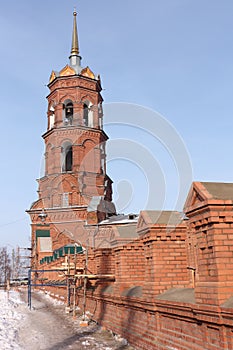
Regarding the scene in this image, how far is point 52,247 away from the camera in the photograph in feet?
114

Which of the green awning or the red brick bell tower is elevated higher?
the red brick bell tower

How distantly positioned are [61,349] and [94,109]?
1167 inches

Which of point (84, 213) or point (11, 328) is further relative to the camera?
point (84, 213)

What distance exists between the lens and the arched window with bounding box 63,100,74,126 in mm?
35438

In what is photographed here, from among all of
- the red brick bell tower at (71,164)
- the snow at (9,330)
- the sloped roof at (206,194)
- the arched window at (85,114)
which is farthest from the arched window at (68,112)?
the sloped roof at (206,194)

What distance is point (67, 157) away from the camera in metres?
36.1

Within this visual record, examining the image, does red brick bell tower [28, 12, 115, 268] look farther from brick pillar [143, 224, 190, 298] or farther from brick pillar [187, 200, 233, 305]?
brick pillar [187, 200, 233, 305]

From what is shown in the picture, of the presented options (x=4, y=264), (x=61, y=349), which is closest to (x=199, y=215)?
(x=61, y=349)

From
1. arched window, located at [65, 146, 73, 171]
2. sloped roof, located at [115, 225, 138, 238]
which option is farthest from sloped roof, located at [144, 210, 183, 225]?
arched window, located at [65, 146, 73, 171]

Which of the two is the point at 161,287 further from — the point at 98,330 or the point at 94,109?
the point at 94,109

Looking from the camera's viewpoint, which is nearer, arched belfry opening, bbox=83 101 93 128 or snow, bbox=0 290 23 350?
snow, bbox=0 290 23 350

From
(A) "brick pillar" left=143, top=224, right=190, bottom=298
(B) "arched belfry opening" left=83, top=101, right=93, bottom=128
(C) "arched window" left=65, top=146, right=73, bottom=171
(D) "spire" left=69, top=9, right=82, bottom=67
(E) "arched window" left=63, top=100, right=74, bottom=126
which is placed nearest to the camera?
(A) "brick pillar" left=143, top=224, right=190, bottom=298

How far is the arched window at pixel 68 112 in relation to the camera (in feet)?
116

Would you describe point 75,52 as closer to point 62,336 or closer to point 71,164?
point 71,164
